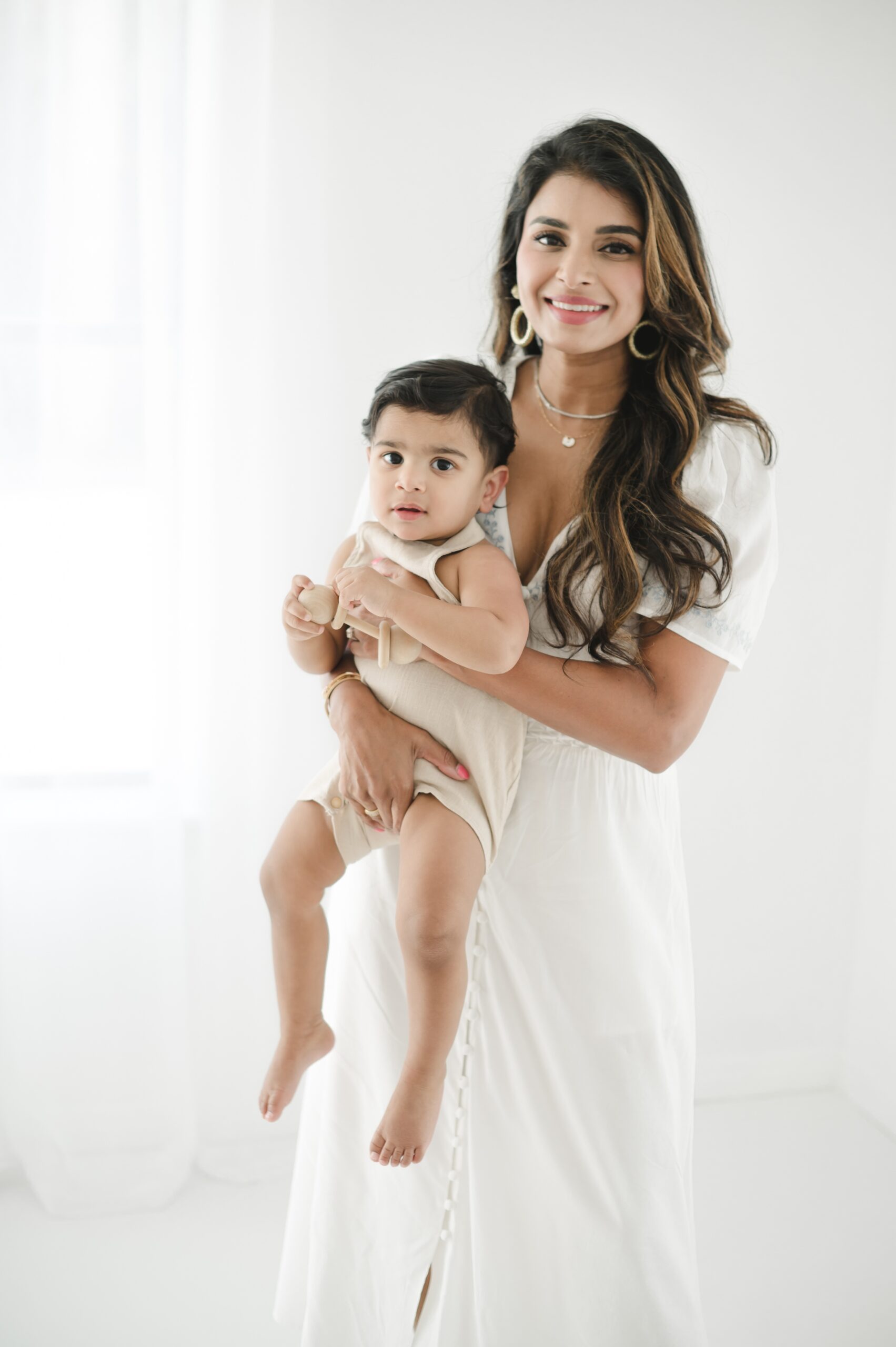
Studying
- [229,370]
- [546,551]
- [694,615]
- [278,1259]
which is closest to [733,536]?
[694,615]

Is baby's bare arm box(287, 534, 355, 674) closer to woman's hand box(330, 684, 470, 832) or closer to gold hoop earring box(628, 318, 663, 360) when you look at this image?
woman's hand box(330, 684, 470, 832)

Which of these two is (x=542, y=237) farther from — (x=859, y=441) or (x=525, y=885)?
(x=859, y=441)

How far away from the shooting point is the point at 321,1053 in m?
1.47

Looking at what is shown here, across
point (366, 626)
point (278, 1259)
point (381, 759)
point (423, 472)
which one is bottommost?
point (278, 1259)

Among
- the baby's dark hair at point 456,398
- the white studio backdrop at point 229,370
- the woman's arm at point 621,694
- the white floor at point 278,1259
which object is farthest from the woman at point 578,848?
the white studio backdrop at point 229,370

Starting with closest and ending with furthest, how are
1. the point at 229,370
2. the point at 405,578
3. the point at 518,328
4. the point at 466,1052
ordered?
1. the point at 405,578
2. the point at 466,1052
3. the point at 518,328
4. the point at 229,370

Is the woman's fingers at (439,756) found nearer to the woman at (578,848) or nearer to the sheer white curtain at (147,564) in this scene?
the woman at (578,848)

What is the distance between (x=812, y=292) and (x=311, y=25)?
1.28 m

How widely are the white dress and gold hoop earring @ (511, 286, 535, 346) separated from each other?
0.32m

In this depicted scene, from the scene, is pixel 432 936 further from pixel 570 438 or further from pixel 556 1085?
pixel 570 438

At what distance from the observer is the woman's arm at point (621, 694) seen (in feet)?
4.34

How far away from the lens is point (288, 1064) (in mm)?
1445

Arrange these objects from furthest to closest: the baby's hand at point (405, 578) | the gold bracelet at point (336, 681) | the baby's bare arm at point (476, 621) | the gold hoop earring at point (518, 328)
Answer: the gold hoop earring at point (518, 328)
the gold bracelet at point (336, 681)
the baby's hand at point (405, 578)
the baby's bare arm at point (476, 621)

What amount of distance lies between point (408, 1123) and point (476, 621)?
0.64m
